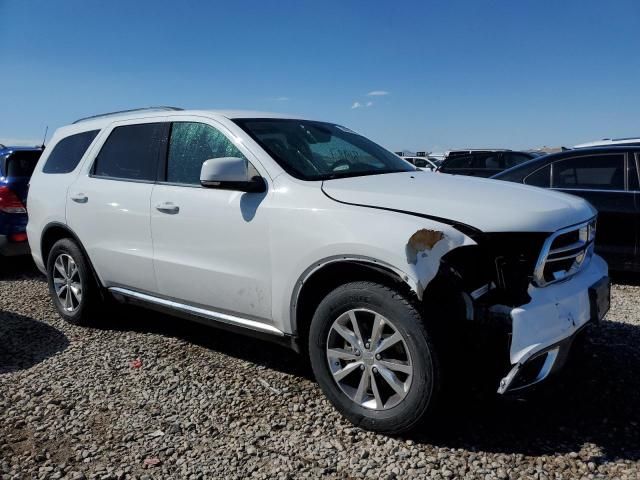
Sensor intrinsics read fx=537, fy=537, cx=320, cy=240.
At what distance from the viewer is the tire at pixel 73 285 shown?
443 cm

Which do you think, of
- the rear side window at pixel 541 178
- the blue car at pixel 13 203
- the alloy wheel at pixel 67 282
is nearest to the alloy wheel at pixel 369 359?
the alloy wheel at pixel 67 282

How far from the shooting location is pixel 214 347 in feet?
13.6

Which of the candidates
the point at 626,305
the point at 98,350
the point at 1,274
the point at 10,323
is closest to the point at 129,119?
the point at 98,350

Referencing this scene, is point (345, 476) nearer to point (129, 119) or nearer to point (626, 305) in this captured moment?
point (129, 119)

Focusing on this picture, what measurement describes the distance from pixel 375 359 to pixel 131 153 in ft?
8.38

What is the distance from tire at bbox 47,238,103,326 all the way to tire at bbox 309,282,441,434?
7.78 feet

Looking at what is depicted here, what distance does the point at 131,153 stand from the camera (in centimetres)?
413

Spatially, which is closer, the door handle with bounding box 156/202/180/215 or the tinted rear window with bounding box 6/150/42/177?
the door handle with bounding box 156/202/180/215

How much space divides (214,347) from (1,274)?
4.32 m

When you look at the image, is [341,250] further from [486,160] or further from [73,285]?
[486,160]

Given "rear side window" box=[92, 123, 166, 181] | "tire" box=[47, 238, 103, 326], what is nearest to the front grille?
"rear side window" box=[92, 123, 166, 181]

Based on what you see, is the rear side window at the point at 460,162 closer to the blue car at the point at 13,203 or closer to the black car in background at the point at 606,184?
the black car in background at the point at 606,184

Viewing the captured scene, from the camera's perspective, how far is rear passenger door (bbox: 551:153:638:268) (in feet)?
18.0

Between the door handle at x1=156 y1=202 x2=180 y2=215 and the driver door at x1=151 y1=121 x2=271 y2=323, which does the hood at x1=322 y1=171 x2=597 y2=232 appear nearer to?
the driver door at x1=151 y1=121 x2=271 y2=323
